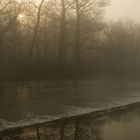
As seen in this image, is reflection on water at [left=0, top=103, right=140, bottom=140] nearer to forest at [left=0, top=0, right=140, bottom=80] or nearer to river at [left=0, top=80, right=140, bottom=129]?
river at [left=0, top=80, right=140, bottom=129]

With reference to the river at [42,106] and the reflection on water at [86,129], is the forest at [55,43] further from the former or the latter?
the reflection on water at [86,129]

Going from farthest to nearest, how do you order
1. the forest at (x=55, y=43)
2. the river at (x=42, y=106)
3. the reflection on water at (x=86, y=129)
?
the forest at (x=55, y=43), the river at (x=42, y=106), the reflection on water at (x=86, y=129)

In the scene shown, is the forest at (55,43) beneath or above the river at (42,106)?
above

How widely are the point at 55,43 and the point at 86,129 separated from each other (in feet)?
179

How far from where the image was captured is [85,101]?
25.6 m

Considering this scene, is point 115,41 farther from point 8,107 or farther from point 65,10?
point 8,107

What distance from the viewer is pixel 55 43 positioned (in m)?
69.9

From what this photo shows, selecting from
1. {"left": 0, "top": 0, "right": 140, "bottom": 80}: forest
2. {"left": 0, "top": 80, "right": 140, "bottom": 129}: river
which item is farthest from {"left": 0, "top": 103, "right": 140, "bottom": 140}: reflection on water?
{"left": 0, "top": 0, "right": 140, "bottom": 80}: forest

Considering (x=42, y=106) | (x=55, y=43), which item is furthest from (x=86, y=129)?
(x=55, y=43)

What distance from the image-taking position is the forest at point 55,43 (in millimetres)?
48250

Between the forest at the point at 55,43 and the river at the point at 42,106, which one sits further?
Answer: the forest at the point at 55,43

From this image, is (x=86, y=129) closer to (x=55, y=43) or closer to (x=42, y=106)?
(x=42, y=106)

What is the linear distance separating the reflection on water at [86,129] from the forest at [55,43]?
23366 mm

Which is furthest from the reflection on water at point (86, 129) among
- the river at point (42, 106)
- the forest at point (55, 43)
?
the forest at point (55, 43)
